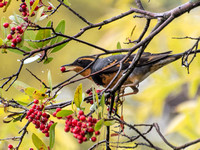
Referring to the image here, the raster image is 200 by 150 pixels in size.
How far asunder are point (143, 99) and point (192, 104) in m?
1.31

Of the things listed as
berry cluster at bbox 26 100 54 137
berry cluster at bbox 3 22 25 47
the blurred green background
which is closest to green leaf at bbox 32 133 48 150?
berry cluster at bbox 26 100 54 137

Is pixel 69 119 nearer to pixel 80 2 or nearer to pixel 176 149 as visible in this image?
pixel 176 149

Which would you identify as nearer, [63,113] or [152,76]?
[63,113]

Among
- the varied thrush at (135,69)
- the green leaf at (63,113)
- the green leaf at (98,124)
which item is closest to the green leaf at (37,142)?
the green leaf at (63,113)

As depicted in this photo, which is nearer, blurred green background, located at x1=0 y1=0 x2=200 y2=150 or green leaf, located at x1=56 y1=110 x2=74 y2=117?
green leaf, located at x1=56 y1=110 x2=74 y2=117

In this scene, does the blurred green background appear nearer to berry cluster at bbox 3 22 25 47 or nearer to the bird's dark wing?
the bird's dark wing

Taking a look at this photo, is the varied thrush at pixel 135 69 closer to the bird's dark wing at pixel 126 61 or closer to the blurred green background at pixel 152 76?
the bird's dark wing at pixel 126 61

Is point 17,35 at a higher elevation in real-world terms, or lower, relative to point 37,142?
higher

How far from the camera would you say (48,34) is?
2.71 m

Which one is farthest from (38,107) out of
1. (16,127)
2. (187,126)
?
(187,126)

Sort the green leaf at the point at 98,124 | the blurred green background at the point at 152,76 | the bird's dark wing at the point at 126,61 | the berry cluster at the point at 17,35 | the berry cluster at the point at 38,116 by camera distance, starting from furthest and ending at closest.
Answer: the blurred green background at the point at 152,76, the bird's dark wing at the point at 126,61, the berry cluster at the point at 38,116, the berry cluster at the point at 17,35, the green leaf at the point at 98,124

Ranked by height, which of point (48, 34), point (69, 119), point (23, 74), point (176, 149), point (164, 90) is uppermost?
point (23, 74)

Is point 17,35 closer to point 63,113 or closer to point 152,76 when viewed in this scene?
point 63,113

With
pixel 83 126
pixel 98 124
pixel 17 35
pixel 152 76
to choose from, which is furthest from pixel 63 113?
pixel 152 76
